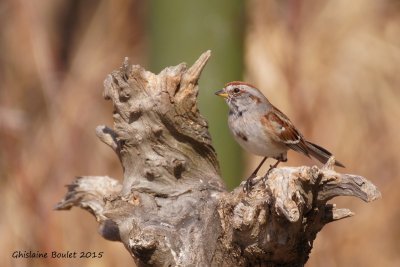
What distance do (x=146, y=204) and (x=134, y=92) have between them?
49 cm

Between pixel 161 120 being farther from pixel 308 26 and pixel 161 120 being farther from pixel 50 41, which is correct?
pixel 50 41

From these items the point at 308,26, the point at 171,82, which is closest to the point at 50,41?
the point at 308,26

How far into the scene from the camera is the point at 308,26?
24.2 feet

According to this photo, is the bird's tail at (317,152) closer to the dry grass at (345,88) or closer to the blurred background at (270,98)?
the blurred background at (270,98)

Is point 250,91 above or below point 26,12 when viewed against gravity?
below

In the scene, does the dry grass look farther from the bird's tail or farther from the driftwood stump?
the driftwood stump

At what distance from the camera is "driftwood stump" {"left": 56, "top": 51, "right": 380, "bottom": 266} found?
3.15m

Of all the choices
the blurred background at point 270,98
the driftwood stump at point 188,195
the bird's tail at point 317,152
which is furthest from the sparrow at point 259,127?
the blurred background at point 270,98

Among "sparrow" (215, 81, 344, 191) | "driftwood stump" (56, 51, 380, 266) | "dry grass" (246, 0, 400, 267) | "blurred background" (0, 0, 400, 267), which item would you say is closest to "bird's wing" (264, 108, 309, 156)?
"sparrow" (215, 81, 344, 191)

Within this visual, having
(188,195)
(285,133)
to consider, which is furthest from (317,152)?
(188,195)

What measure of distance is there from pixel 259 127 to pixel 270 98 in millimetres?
2546

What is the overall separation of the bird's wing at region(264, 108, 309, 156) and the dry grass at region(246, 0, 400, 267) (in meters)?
1.81

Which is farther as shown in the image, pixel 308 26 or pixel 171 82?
pixel 308 26

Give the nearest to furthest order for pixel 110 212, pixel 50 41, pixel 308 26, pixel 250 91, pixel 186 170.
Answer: pixel 110 212, pixel 186 170, pixel 250 91, pixel 308 26, pixel 50 41
